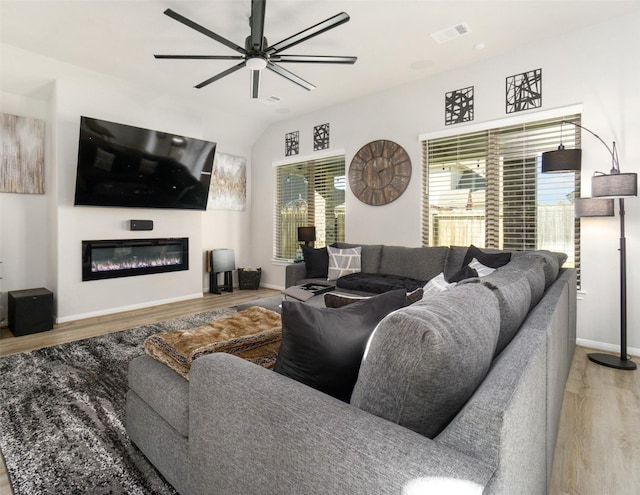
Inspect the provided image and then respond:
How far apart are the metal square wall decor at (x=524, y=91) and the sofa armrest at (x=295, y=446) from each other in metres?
3.90

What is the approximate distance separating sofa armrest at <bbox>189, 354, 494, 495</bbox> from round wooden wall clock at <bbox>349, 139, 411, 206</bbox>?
12.6 feet

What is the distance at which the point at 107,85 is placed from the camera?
14.1 feet

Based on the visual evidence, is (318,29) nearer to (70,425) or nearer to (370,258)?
(370,258)

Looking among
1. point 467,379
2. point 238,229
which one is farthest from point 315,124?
point 467,379

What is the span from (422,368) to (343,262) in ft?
11.8

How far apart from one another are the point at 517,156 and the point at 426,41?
5.04ft

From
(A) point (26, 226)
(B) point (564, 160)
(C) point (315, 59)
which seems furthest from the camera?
(A) point (26, 226)

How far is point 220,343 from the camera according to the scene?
4.45 ft

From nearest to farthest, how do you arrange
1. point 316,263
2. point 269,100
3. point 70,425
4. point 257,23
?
point 70,425, point 257,23, point 316,263, point 269,100

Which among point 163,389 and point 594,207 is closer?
point 163,389

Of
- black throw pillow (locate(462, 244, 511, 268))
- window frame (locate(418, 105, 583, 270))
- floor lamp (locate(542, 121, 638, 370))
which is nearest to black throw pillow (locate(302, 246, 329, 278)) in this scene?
window frame (locate(418, 105, 583, 270))

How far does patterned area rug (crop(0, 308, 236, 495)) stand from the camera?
153cm

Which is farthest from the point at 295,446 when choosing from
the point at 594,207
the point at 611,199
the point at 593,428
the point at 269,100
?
the point at 269,100

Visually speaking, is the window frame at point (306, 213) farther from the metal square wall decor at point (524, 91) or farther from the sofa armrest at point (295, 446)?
the sofa armrest at point (295, 446)
